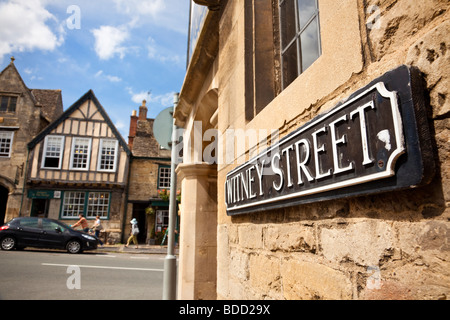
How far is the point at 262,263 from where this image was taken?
6.11 feet

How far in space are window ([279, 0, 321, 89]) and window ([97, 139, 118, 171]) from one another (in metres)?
16.3

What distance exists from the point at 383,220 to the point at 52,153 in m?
18.6

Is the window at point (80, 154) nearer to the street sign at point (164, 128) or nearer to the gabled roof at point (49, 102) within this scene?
the gabled roof at point (49, 102)

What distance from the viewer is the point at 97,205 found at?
653 inches

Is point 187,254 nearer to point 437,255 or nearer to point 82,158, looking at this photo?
point 437,255

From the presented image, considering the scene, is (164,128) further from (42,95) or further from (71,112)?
(42,95)

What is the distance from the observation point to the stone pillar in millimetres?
3875

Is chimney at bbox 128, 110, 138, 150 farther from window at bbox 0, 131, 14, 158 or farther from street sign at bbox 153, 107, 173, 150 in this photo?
street sign at bbox 153, 107, 173, 150

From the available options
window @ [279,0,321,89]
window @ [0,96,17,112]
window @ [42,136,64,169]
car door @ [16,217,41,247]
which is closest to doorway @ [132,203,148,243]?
window @ [42,136,64,169]

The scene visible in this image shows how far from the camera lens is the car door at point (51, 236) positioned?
10.8 m

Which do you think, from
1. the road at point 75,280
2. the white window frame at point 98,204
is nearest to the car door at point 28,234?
the road at point 75,280

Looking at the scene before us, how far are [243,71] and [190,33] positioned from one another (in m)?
3.39

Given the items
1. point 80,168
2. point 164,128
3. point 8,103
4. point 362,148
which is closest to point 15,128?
point 8,103
